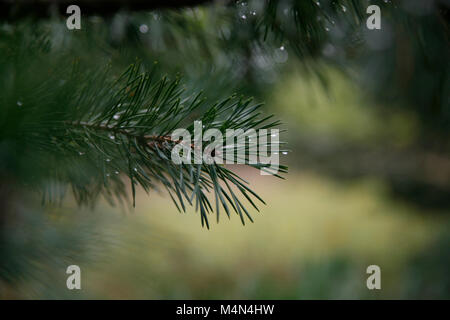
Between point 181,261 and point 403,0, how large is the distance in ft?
5.01

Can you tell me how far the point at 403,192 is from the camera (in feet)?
3.89

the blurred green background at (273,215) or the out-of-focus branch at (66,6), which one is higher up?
the out-of-focus branch at (66,6)

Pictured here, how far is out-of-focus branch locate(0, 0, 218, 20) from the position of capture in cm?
31

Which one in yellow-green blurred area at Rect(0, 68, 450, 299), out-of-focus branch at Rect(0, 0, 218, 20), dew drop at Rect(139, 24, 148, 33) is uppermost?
dew drop at Rect(139, 24, 148, 33)

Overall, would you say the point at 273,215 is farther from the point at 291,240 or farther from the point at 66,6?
the point at 66,6

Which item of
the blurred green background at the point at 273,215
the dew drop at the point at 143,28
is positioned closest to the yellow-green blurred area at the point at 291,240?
the blurred green background at the point at 273,215

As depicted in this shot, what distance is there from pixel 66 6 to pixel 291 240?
1.77 meters

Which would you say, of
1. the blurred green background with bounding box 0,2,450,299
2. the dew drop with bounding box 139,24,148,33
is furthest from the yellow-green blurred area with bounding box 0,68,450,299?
the dew drop with bounding box 139,24,148,33

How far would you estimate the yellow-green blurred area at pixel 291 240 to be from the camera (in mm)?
563

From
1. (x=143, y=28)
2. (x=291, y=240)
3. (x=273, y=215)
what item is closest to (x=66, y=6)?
(x=143, y=28)

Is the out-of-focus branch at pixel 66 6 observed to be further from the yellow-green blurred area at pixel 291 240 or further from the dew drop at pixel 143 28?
the yellow-green blurred area at pixel 291 240

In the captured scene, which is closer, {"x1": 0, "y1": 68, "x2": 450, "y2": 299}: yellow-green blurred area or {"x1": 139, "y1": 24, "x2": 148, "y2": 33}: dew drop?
{"x1": 139, "y1": 24, "x2": 148, "y2": 33}: dew drop

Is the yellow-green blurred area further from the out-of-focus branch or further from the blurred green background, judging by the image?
the out-of-focus branch
